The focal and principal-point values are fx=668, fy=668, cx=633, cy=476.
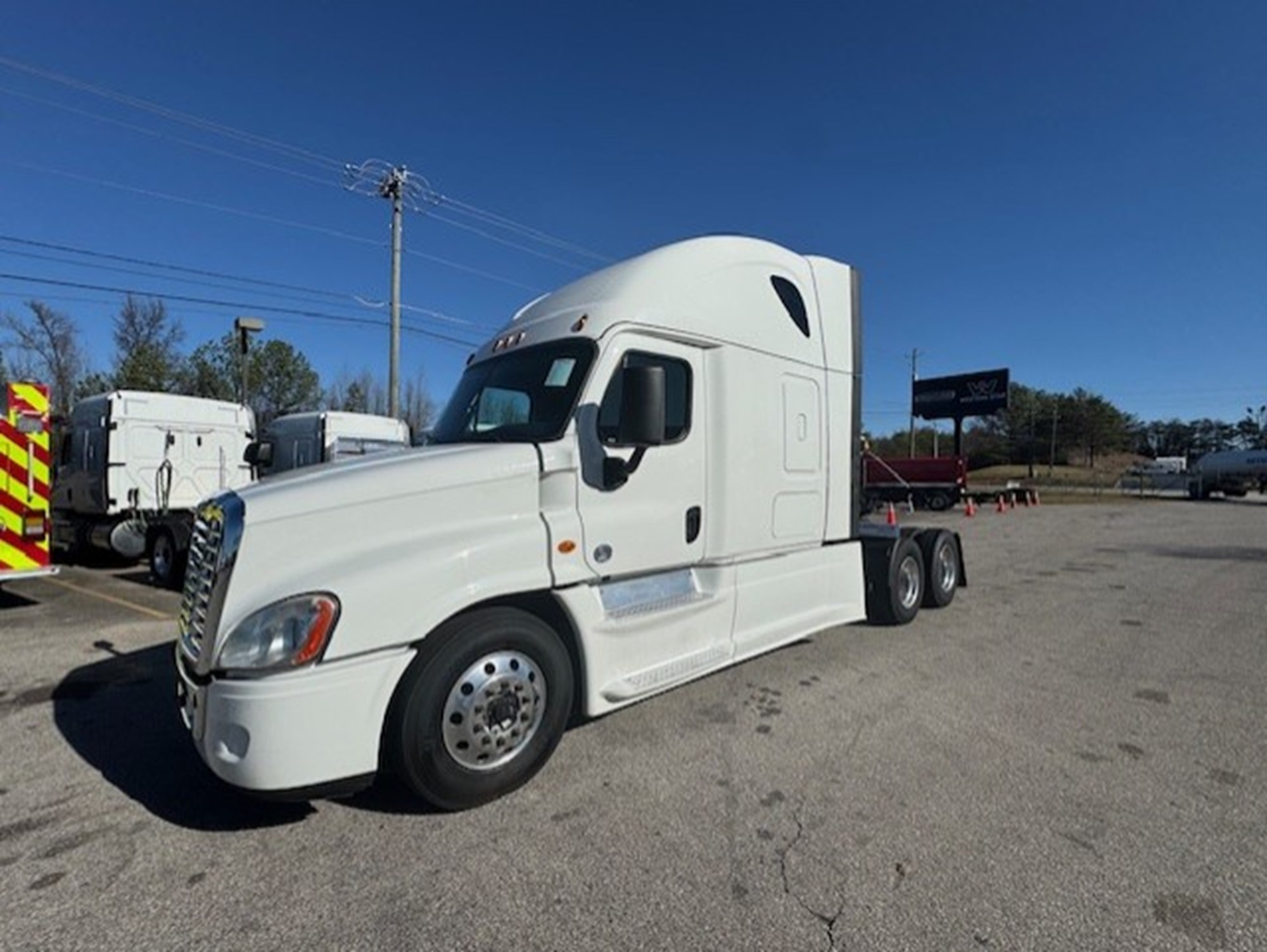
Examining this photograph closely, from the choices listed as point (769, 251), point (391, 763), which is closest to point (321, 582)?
point (391, 763)

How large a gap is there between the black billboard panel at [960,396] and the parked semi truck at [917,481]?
52.7 feet

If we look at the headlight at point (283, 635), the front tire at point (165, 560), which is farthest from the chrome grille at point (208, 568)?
the front tire at point (165, 560)

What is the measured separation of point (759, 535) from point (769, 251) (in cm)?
228

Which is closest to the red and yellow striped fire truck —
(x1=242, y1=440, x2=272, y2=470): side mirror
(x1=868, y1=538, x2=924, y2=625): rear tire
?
(x1=242, y1=440, x2=272, y2=470): side mirror

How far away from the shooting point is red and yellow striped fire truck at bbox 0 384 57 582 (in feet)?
24.8

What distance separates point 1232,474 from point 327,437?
52.9 metres

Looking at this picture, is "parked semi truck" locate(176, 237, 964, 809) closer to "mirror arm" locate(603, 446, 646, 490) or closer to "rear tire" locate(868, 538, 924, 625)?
"mirror arm" locate(603, 446, 646, 490)

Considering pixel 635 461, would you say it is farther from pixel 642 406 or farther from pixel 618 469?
pixel 642 406

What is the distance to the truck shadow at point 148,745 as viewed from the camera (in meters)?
3.25

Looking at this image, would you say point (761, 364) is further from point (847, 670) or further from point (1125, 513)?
point (1125, 513)

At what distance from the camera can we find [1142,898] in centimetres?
260

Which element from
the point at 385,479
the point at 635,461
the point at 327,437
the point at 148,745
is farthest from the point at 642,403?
the point at 327,437

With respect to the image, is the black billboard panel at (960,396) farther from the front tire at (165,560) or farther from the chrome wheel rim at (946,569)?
the front tire at (165,560)

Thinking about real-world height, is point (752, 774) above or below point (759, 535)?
below
